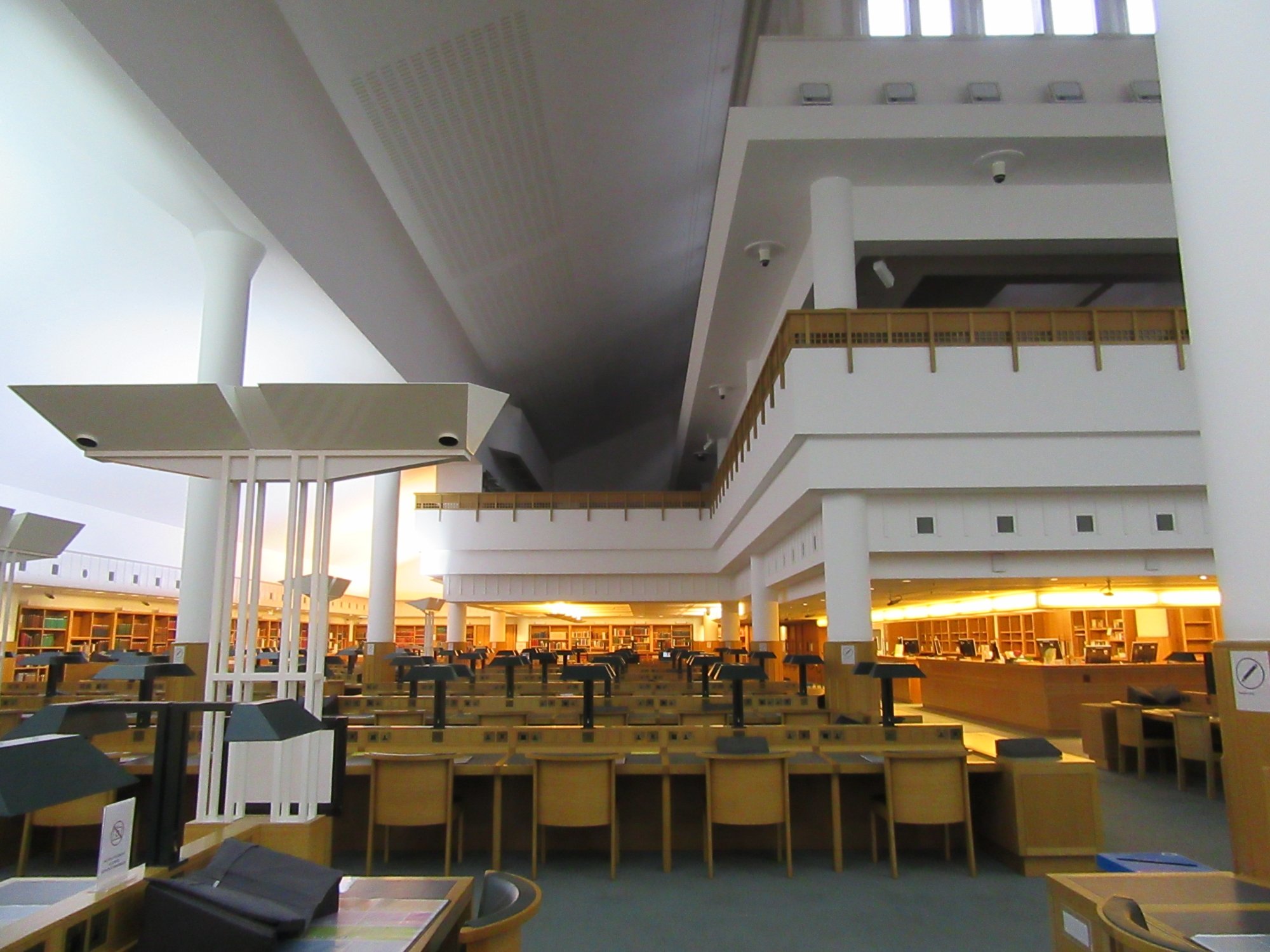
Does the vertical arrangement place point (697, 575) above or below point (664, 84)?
below

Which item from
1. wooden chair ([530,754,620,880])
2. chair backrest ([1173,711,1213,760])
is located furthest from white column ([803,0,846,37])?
wooden chair ([530,754,620,880])

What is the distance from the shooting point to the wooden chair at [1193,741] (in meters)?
7.12

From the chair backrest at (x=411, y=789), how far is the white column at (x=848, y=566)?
4449 millimetres

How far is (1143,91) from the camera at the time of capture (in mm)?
9328

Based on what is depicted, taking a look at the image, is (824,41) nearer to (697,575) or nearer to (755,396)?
(755,396)

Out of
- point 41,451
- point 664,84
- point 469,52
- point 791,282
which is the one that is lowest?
point 41,451

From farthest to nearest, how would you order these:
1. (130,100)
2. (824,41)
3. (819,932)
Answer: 1. (824,41)
2. (130,100)
3. (819,932)

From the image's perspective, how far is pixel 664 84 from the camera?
11.0 meters

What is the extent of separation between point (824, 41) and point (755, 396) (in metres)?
3.91

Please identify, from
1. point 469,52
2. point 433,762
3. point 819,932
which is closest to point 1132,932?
point 819,932

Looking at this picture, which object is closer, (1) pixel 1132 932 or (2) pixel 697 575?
(1) pixel 1132 932

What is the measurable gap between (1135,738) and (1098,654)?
4.04m

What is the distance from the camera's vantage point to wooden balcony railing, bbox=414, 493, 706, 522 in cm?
1867

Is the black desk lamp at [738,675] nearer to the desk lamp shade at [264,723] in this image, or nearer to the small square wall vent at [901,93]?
the desk lamp shade at [264,723]
